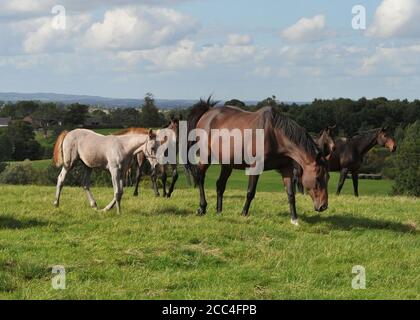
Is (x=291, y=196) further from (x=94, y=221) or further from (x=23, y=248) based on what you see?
(x=23, y=248)

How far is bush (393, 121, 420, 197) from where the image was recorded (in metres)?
51.9

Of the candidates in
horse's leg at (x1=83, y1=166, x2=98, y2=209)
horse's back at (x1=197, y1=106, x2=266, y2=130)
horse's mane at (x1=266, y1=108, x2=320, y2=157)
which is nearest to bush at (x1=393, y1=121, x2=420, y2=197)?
horse's back at (x1=197, y1=106, x2=266, y2=130)

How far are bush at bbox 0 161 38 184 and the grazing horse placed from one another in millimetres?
37235

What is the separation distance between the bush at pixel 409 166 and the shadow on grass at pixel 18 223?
44558mm

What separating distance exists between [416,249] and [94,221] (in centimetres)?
586

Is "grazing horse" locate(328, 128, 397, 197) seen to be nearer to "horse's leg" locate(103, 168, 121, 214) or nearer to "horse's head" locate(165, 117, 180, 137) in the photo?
"horse's head" locate(165, 117, 180, 137)

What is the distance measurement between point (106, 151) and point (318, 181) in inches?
180

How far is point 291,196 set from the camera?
36.3 ft

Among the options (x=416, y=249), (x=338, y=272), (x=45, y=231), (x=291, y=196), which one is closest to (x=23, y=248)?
(x=45, y=231)

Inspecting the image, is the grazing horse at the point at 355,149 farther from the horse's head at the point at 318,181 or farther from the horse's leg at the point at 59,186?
the horse's leg at the point at 59,186

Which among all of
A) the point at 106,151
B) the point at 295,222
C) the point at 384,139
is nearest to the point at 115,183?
the point at 106,151

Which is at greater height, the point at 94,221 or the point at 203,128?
the point at 203,128

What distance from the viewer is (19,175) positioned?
169ft
